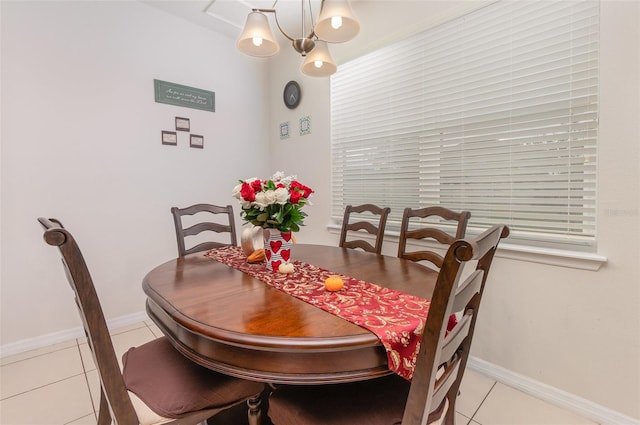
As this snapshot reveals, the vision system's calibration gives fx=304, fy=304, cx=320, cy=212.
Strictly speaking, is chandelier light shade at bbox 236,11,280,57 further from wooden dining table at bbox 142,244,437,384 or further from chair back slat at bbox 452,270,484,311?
chair back slat at bbox 452,270,484,311

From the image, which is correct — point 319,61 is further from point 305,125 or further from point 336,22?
point 305,125

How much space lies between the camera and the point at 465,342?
1.03 metres

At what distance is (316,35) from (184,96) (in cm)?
181

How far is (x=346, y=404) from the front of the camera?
0.94m

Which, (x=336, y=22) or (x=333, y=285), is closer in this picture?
(x=333, y=285)

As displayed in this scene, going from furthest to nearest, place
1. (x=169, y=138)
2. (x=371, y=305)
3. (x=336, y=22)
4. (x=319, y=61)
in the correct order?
(x=169, y=138) → (x=319, y=61) → (x=336, y=22) → (x=371, y=305)

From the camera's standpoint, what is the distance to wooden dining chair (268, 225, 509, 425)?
0.66 m

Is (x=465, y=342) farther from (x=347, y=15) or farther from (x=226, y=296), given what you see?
(x=347, y=15)

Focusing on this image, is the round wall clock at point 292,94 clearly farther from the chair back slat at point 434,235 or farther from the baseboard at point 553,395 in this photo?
the baseboard at point 553,395

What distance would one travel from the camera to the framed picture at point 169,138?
2811 millimetres

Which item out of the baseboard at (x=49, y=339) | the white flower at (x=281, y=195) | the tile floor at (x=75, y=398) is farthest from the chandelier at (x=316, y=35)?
the baseboard at (x=49, y=339)

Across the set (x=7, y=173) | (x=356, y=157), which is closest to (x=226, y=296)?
(x=356, y=157)

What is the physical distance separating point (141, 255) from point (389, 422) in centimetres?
259

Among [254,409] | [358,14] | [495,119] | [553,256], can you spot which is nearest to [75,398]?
[254,409]
